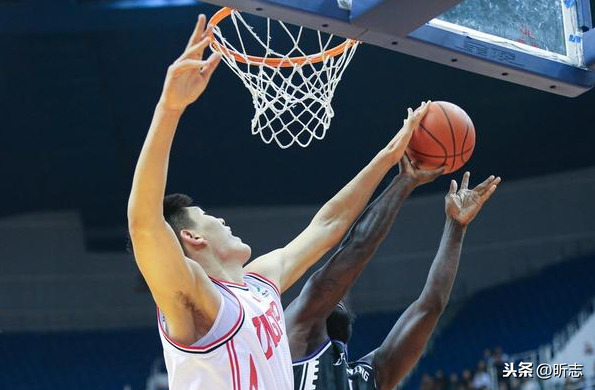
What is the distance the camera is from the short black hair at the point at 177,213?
288cm

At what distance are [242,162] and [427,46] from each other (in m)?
10.0

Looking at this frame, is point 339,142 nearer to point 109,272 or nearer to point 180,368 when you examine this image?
point 109,272

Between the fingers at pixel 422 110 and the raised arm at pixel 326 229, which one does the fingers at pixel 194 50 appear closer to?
the raised arm at pixel 326 229

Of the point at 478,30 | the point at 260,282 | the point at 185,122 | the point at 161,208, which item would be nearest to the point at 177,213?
the point at 260,282

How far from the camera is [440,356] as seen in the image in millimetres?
12750

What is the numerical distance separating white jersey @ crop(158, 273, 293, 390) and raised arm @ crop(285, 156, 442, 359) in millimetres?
780

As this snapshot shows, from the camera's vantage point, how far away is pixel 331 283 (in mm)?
3557

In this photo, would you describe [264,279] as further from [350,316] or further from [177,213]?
[350,316]

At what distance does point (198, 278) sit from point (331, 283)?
3.46 ft

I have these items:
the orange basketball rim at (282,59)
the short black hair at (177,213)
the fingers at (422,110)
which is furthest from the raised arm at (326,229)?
the orange basketball rim at (282,59)

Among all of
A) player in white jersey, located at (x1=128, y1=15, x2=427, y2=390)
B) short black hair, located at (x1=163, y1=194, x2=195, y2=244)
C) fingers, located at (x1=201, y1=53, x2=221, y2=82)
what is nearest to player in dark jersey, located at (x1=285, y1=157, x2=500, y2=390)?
player in white jersey, located at (x1=128, y1=15, x2=427, y2=390)

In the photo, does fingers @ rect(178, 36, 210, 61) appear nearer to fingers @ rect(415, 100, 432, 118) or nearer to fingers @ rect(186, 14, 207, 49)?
fingers @ rect(186, 14, 207, 49)

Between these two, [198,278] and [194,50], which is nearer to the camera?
[194,50]

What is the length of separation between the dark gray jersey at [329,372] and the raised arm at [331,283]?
0.14 feet
